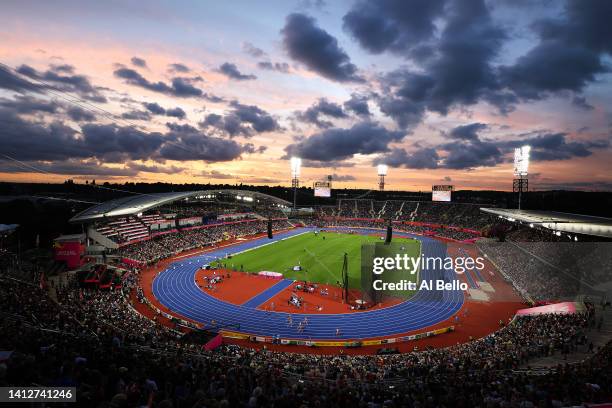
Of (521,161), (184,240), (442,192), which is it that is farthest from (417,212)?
(184,240)

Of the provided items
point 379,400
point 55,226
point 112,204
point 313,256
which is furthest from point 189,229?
point 379,400

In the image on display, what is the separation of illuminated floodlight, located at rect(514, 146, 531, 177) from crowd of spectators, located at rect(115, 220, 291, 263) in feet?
166

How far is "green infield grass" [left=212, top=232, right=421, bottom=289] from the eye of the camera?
38812 mm

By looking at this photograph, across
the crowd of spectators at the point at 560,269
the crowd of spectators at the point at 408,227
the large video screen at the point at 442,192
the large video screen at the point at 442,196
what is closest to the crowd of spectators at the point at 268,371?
the crowd of spectators at the point at 560,269

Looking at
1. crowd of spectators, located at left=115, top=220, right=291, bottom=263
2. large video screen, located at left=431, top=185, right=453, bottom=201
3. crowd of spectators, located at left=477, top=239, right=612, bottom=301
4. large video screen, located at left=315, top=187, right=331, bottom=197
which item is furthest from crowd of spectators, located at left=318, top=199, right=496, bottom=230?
crowd of spectators, located at left=477, top=239, right=612, bottom=301

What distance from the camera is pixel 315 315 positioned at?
2744 cm

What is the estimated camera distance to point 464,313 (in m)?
28.6

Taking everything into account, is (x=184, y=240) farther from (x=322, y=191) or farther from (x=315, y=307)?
(x=322, y=191)

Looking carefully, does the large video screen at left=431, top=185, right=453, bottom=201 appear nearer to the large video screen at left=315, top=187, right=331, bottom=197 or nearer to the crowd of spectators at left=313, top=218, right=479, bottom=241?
the crowd of spectators at left=313, top=218, right=479, bottom=241

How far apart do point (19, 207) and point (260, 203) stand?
52409mm

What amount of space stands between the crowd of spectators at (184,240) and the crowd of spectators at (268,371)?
2263 cm

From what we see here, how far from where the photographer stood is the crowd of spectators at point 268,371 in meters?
6.91

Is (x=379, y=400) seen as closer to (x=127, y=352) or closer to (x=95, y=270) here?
(x=127, y=352)

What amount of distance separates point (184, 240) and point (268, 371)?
47.6 metres
